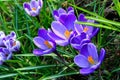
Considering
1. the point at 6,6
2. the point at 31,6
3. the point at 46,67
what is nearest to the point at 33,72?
the point at 46,67

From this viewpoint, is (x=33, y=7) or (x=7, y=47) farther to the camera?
(x=33, y=7)

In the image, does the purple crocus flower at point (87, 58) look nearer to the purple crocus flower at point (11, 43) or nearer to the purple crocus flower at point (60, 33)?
the purple crocus flower at point (60, 33)

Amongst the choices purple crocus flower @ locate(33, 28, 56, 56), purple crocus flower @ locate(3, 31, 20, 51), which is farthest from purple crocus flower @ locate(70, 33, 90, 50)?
purple crocus flower @ locate(3, 31, 20, 51)

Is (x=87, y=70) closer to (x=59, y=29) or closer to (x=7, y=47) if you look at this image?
(x=59, y=29)

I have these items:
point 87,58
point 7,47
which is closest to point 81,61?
point 87,58

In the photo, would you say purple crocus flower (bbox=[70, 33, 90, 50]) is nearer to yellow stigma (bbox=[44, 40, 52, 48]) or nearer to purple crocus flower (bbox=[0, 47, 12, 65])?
yellow stigma (bbox=[44, 40, 52, 48])

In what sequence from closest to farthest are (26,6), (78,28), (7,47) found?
1. (78,28)
2. (7,47)
3. (26,6)
